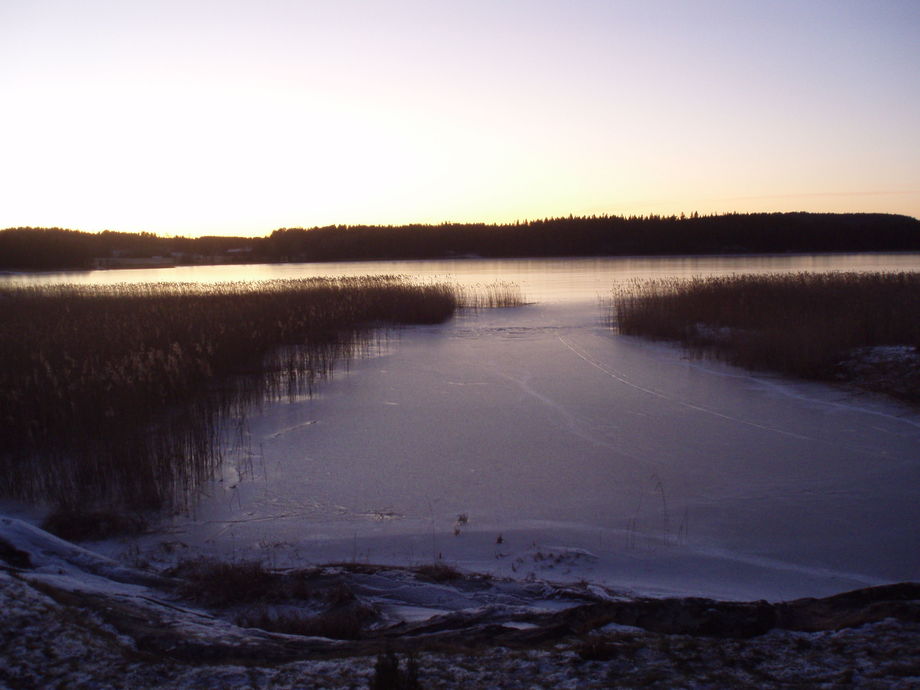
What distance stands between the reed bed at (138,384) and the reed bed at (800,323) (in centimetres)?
643

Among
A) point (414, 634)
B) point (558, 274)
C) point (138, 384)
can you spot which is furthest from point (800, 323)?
point (558, 274)

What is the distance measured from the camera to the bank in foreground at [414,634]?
2.22m

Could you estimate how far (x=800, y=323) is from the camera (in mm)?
11977

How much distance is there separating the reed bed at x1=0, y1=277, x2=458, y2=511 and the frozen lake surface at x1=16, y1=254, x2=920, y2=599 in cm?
51

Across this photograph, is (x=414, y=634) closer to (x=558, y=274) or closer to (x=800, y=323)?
(x=800, y=323)

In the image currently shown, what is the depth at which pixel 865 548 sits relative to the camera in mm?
4188

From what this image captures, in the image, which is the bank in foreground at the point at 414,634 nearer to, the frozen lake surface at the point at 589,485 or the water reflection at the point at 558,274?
the frozen lake surface at the point at 589,485

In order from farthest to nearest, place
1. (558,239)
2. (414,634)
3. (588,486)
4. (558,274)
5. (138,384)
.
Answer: (558,239) < (558,274) < (138,384) < (588,486) < (414,634)

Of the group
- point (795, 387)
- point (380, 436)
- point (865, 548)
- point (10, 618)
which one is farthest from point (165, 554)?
point (795, 387)

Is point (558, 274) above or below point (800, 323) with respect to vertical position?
above

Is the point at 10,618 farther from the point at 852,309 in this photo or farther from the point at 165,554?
the point at 852,309

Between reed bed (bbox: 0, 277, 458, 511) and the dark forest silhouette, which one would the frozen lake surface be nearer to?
reed bed (bbox: 0, 277, 458, 511)

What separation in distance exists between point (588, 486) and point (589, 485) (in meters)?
0.03

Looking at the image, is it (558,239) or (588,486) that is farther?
(558,239)
